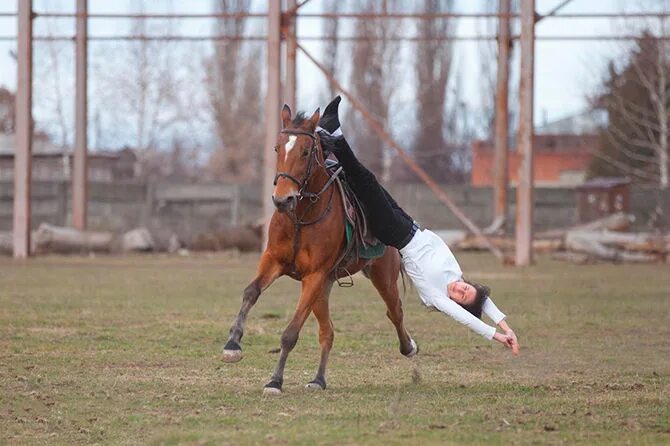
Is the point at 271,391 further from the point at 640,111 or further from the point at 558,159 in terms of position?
the point at 558,159

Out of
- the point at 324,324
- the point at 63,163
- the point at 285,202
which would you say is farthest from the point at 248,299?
the point at 63,163

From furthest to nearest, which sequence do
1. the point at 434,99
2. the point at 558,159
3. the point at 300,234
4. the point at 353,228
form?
the point at 558,159, the point at 434,99, the point at 353,228, the point at 300,234

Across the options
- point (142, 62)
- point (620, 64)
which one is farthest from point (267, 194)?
point (142, 62)

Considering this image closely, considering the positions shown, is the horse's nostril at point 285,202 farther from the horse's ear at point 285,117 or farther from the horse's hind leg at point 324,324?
the horse's hind leg at point 324,324

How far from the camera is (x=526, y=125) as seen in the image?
108 ft

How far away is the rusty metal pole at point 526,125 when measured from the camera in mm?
32531

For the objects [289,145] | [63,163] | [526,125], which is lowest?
[289,145]

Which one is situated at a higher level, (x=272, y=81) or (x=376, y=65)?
(x=376, y=65)

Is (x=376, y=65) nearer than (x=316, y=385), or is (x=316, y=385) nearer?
(x=316, y=385)

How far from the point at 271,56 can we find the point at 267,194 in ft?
11.3

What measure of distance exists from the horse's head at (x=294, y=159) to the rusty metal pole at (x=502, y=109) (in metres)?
23.1

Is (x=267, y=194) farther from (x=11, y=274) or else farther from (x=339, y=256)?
(x=339, y=256)

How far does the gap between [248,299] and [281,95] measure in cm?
2468

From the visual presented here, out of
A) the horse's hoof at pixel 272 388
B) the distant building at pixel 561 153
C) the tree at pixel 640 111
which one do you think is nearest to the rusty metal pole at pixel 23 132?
the horse's hoof at pixel 272 388
